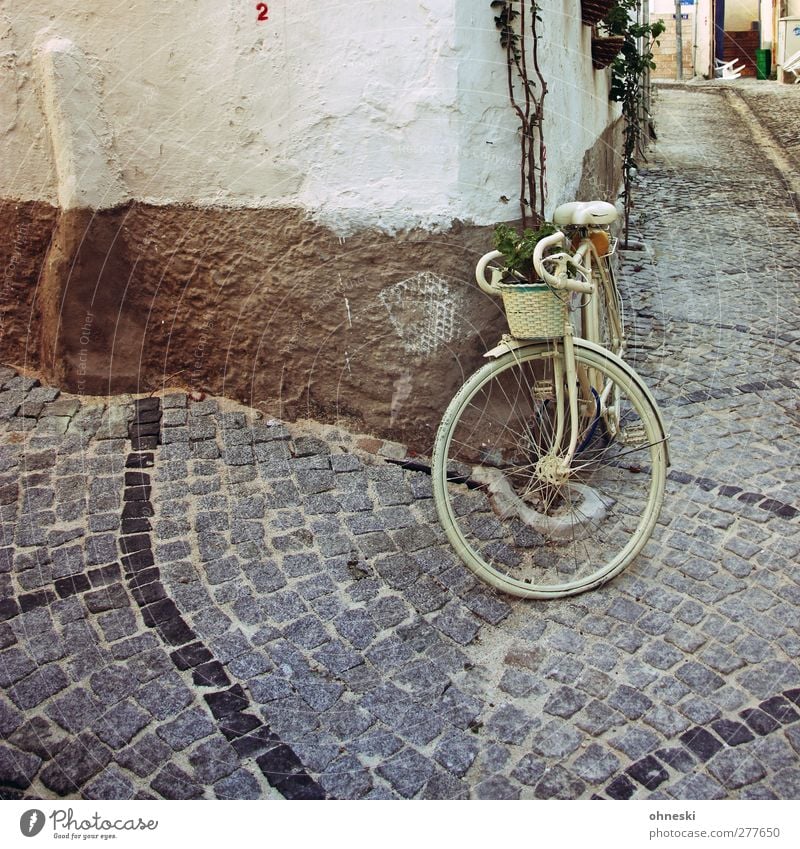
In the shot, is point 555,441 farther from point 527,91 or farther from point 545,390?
point 527,91

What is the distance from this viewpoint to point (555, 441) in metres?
3.39

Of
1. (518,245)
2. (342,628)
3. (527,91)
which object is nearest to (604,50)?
(527,91)

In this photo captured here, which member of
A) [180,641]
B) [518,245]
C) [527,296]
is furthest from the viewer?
[518,245]

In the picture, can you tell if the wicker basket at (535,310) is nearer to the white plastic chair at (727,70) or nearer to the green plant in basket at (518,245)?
the green plant in basket at (518,245)

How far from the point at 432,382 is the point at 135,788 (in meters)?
2.00

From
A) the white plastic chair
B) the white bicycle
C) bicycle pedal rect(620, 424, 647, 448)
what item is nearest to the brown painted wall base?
the white bicycle

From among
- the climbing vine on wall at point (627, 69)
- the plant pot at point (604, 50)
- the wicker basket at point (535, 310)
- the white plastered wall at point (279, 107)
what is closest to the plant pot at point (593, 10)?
the plant pot at point (604, 50)

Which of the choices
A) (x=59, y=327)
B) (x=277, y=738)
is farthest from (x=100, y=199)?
(x=277, y=738)

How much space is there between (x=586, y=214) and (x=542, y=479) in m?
1.02

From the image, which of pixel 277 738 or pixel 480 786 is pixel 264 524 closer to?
pixel 277 738

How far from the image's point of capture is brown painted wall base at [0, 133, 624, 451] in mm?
3818

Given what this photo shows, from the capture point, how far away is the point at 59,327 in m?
4.32

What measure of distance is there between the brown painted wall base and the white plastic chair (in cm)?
2228

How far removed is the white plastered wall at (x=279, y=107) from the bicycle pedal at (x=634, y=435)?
1017mm
